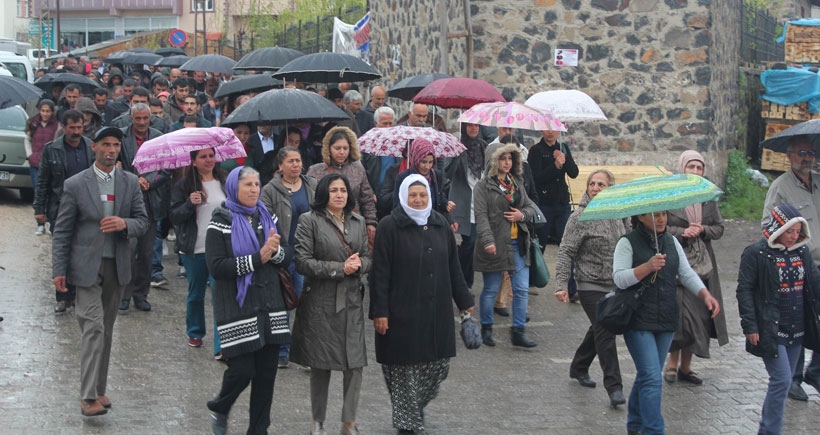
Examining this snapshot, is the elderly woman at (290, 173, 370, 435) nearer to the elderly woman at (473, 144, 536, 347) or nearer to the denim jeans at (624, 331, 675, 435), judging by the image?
the denim jeans at (624, 331, 675, 435)

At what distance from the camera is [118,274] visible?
742cm

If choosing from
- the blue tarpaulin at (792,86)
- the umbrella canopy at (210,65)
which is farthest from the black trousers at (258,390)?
the blue tarpaulin at (792,86)

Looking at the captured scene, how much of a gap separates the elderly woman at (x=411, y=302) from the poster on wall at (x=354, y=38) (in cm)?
1427

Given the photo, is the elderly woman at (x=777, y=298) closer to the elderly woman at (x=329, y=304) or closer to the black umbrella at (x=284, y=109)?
the elderly woman at (x=329, y=304)

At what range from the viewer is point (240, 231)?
6672 millimetres

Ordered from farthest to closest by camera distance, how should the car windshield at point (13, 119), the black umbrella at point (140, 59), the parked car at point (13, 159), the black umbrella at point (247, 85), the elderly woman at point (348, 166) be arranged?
the black umbrella at point (140, 59) < the car windshield at point (13, 119) < the parked car at point (13, 159) < the black umbrella at point (247, 85) < the elderly woman at point (348, 166)

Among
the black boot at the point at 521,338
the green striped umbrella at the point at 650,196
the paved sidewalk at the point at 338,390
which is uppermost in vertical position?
the green striped umbrella at the point at 650,196

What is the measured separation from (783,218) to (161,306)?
626 centimetres

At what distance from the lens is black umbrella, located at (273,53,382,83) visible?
43.6ft

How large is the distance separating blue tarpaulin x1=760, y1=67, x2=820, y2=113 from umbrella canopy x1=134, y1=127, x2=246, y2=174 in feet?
40.5

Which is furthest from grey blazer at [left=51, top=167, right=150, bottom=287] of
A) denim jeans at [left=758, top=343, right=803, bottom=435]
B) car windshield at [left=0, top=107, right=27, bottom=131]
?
car windshield at [left=0, top=107, right=27, bottom=131]

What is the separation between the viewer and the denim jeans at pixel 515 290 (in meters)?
9.61

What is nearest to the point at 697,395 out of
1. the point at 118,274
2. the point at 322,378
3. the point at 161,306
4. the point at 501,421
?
the point at 501,421

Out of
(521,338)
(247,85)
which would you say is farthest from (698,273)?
(247,85)
